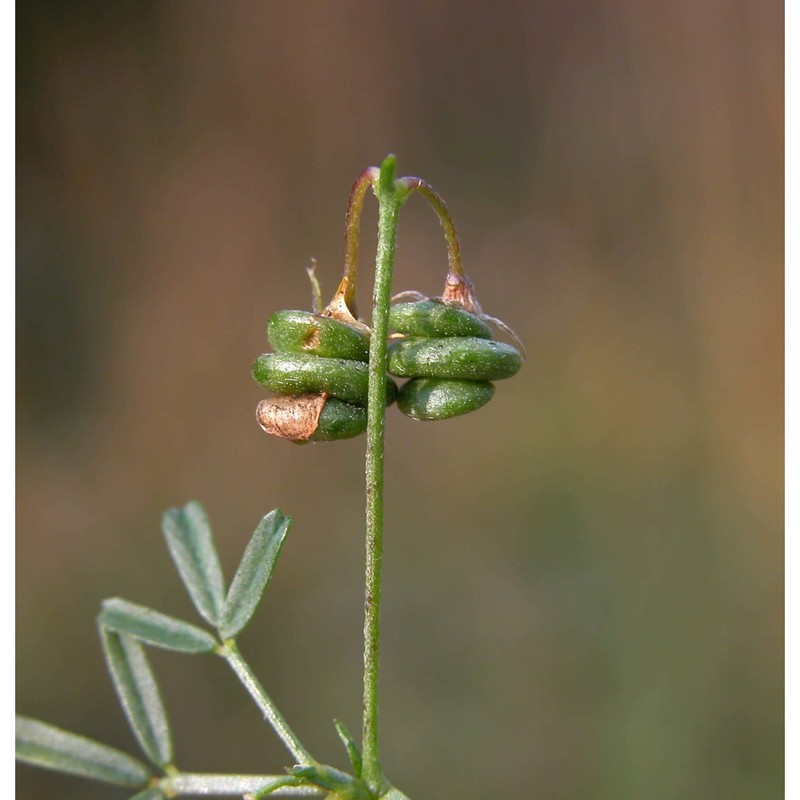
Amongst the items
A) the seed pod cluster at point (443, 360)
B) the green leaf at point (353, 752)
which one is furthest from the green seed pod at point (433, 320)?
the green leaf at point (353, 752)

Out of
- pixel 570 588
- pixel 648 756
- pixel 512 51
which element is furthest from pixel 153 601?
pixel 512 51

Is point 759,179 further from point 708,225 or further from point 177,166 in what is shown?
point 177,166

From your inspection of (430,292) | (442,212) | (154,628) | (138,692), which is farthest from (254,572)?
(430,292)

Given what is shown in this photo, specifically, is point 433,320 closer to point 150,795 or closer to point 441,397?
point 441,397

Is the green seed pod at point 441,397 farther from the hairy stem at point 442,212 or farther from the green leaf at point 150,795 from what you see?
the green leaf at point 150,795

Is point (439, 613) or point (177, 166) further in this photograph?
point (177, 166)

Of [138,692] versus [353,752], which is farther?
[138,692]
